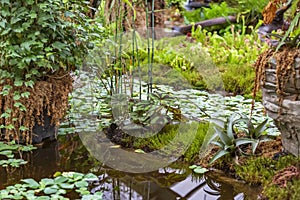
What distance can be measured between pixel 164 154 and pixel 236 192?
53 centimetres

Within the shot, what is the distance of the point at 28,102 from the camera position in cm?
228

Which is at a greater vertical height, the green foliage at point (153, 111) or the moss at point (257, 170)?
the green foliage at point (153, 111)

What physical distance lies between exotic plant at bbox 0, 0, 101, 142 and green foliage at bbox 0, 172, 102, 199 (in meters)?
0.40

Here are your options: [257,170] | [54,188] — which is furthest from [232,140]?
[54,188]

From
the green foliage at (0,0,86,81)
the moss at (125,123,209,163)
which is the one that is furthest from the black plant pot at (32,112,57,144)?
the moss at (125,123,209,163)

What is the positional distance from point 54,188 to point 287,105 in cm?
Result: 111

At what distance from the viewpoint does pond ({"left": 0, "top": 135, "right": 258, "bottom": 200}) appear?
1.94 metres

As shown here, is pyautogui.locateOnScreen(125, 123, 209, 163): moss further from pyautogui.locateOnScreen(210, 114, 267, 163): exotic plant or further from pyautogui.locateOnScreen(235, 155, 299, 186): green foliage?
pyautogui.locateOnScreen(235, 155, 299, 186): green foliage

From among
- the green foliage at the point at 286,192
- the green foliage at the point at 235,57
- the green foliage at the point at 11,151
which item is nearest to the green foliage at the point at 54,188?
the green foliage at the point at 11,151

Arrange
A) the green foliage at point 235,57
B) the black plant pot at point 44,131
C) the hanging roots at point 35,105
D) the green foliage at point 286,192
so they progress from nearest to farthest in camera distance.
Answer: the green foliage at point 286,192 → the hanging roots at point 35,105 → the black plant pot at point 44,131 → the green foliage at point 235,57

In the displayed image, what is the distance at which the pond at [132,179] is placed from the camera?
194cm

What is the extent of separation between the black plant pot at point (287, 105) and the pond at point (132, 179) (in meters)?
0.30

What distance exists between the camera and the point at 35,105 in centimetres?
229

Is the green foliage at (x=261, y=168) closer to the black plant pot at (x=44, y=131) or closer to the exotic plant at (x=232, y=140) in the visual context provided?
the exotic plant at (x=232, y=140)
